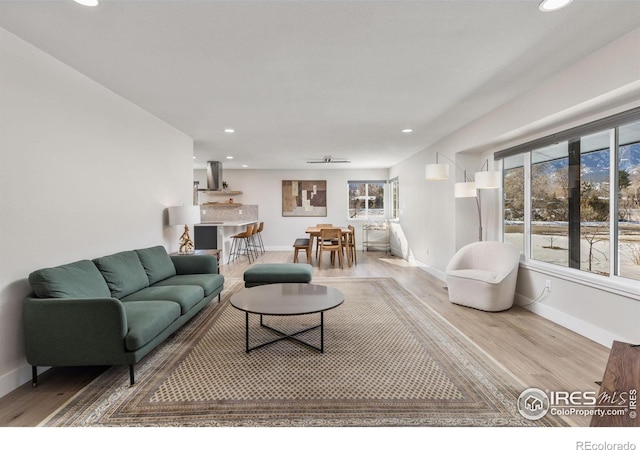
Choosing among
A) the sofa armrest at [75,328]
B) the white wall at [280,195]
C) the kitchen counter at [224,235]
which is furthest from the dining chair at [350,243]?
the sofa armrest at [75,328]

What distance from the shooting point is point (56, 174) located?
8.19 feet

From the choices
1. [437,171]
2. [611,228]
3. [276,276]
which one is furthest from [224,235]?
[611,228]

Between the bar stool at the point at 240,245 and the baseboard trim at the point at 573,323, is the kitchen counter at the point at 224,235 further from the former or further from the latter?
the baseboard trim at the point at 573,323

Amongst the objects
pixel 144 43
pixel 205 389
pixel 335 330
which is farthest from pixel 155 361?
pixel 144 43

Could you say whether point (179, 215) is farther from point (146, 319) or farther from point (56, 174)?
point (146, 319)

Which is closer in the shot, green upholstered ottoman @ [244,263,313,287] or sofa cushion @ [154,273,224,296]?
sofa cushion @ [154,273,224,296]

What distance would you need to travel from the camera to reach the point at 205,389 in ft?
6.82

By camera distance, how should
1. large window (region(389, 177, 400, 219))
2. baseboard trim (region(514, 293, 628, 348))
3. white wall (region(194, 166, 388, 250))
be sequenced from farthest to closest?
1. white wall (region(194, 166, 388, 250))
2. large window (region(389, 177, 400, 219))
3. baseboard trim (region(514, 293, 628, 348))

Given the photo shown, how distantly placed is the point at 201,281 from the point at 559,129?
4214 millimetres

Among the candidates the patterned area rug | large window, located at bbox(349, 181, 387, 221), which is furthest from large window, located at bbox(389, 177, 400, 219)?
the patterned area rug

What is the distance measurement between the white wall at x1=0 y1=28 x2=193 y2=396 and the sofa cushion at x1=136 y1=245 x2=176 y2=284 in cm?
22

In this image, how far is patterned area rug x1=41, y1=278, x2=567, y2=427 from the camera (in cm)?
179

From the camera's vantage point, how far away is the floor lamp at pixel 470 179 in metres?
3.78

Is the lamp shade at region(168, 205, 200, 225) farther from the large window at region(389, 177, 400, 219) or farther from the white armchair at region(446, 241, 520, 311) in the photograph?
the large window at region(389, 177, 400, 219)
